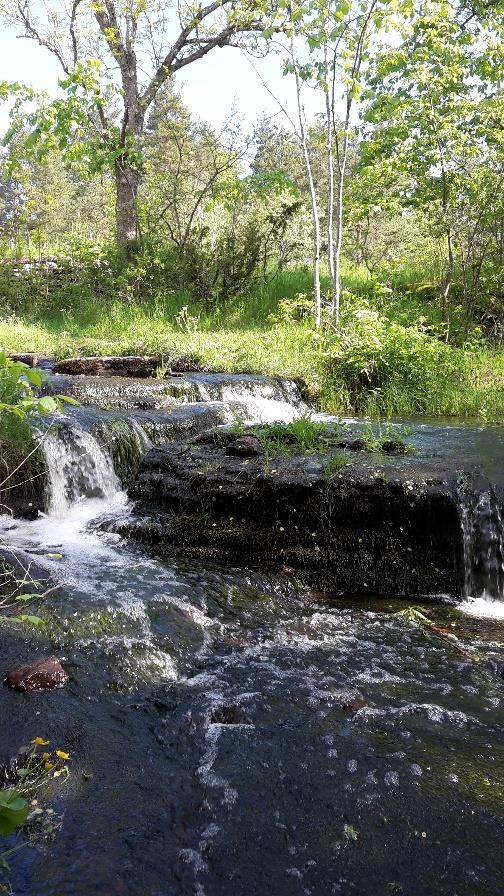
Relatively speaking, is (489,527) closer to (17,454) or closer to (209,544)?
(209,544)

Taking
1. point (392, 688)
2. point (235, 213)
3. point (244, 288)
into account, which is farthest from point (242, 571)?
point (235, 213)

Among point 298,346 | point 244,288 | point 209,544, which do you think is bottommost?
point 209,544

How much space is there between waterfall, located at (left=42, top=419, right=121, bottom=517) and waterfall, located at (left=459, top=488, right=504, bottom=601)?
10.7 feet

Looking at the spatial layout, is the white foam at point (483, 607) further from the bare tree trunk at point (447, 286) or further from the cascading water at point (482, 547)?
the bare tree trunk at point (447, 286)

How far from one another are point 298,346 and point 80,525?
554 cm

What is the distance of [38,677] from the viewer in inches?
108

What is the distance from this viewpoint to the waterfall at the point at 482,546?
4.23m

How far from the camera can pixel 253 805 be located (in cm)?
215

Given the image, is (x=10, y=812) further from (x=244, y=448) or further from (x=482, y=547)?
(x=244, y=448)

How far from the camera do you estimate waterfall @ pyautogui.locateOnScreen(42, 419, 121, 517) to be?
5.70 m

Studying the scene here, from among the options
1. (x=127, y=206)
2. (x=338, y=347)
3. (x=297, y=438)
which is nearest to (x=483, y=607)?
(x=297, y=438)

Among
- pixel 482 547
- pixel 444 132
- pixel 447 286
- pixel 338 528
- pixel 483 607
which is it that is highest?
pixel 444 132

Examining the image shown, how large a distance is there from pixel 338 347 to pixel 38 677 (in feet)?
22.0

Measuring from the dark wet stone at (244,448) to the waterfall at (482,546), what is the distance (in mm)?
1618
